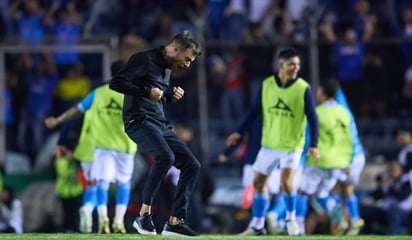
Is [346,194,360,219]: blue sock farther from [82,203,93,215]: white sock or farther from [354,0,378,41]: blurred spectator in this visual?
[354,0,378,41]: blurred spectator

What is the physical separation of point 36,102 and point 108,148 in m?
5.59

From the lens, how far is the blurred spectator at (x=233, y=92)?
23906 millimetres

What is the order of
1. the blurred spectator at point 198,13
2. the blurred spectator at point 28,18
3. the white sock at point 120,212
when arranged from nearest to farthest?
the white sock at point 120,212
the blurred spectator at point 28,18
the blurred spectator at point 198,13

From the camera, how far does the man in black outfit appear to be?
49.5ft


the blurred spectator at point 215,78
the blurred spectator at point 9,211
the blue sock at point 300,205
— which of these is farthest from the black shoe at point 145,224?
the blurred spectator at point 215,78

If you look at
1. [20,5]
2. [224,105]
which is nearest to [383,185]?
[224,105]

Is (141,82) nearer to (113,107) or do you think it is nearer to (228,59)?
(113,107)

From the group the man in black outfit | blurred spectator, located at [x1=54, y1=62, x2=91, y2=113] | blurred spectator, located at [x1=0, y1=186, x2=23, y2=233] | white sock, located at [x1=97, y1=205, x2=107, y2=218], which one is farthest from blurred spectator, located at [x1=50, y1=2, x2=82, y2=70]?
the man in black outfit

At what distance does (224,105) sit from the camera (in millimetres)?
23938

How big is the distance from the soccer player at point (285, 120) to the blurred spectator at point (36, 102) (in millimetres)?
6207

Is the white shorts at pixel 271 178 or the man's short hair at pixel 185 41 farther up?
the man's short hair at pixel 185 41

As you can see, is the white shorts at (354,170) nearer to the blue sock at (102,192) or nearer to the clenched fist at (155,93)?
the blue sock at (102,192)

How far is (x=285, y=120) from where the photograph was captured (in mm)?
18250

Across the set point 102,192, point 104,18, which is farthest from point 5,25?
point 102,192
